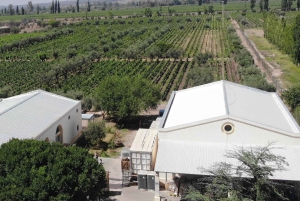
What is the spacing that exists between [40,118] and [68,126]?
10.6ft

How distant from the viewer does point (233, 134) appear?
863 inches

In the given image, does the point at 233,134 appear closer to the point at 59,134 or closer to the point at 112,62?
the point at 59,134

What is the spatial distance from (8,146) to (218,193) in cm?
1109

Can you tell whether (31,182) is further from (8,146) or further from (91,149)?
(91,149)

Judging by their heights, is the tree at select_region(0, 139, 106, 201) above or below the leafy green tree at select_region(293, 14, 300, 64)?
below

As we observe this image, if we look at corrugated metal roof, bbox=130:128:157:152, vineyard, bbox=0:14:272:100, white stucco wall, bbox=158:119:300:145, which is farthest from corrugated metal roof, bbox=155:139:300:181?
vineyard, bbox=0:14:272:100

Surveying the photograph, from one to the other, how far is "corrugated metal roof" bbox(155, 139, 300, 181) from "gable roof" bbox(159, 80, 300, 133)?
60.4 inches

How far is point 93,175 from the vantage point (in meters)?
18.2

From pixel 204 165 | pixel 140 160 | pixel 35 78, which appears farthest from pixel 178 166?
pixel 35 78

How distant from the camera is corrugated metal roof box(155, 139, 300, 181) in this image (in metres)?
20.0

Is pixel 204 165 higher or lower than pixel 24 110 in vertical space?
lower

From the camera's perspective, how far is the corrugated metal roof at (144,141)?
913 inches

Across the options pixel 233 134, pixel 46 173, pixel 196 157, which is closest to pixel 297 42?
pixel 233 134

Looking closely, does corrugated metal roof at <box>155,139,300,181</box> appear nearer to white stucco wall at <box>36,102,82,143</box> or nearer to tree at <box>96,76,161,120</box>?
white stucco wall at <box>36,102,82,143</box>
